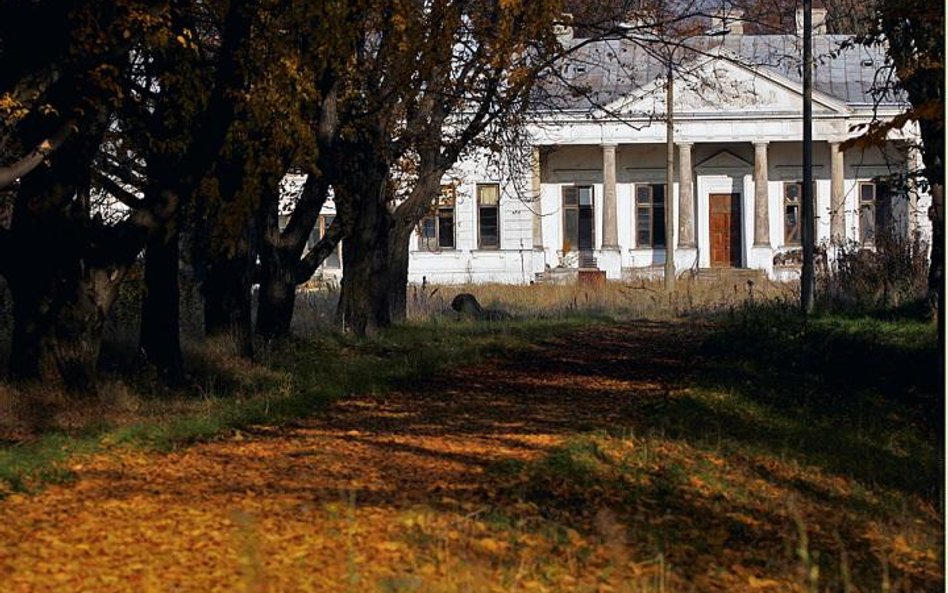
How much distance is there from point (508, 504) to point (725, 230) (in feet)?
168

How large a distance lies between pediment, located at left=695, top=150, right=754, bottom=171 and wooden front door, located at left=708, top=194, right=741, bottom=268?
1.09 metres

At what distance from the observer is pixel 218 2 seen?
15.8 meters

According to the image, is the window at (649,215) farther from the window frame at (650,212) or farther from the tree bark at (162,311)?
the tree bark at (162,311)

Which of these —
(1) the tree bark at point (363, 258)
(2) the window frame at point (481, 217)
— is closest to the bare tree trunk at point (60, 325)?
(1) the tree bark at point (363, 258)

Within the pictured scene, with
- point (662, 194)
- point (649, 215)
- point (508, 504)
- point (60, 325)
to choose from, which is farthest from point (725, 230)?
point (508, 504)

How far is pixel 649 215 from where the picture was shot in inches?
2334

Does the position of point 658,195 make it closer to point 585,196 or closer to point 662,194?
point 662,194

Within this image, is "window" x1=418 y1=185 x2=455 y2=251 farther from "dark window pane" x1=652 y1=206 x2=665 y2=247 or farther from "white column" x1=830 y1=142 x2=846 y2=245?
"white column" x1=830 y1=142 x2=846 y2=245

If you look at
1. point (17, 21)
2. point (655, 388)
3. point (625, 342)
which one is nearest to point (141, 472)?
point (17, 21)


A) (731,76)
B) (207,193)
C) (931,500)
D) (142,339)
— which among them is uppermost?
(731,76)

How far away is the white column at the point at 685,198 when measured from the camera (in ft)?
184

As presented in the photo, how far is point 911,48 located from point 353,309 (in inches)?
375

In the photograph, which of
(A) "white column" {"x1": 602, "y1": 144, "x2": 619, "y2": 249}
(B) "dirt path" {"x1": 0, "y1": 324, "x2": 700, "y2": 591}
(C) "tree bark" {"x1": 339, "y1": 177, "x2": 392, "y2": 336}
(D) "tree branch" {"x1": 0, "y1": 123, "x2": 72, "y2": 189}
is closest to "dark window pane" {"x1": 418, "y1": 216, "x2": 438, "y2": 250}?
(A) "white column" {"x1": 602, "y1": 144, "x2": 619, "y2": 249}

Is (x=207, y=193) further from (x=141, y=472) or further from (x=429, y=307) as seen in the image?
(x=429, y=307)
